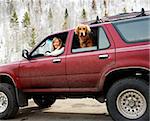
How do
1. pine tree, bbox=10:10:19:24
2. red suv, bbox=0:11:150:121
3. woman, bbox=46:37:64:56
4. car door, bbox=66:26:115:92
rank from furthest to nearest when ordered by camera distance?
pine tree, bbox=10:10:19:24 → woman, bbox=46:37:64:56 → car door, bbox=66:26:115:92 → red suv, bbox=0:11:150:121

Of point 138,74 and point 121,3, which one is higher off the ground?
point 121,3

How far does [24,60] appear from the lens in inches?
292

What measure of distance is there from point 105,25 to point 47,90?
168 centimetres

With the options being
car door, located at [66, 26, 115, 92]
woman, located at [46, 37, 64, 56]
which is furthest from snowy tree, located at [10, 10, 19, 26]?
car door, located at [66, 26, 115, 92]

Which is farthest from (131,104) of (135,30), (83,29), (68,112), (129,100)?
(68,112)

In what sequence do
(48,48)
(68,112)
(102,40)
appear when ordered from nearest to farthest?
(102,40), (48,48), (68,112)

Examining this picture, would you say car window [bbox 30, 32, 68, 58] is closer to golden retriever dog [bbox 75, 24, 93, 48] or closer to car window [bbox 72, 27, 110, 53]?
car window [bbox 72, 27, 110, 53]

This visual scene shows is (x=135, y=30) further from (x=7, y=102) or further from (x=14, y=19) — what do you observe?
(x=14, y=19)

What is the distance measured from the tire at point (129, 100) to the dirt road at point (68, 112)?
3.25 feet

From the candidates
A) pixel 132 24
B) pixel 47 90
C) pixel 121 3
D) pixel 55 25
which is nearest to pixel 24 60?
pixel 47 90

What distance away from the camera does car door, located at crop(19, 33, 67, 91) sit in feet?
22.3

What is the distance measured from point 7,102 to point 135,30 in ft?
10.0

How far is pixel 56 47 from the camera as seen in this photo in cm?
711

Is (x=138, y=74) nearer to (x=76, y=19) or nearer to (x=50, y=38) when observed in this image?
(x=50, y=38)
